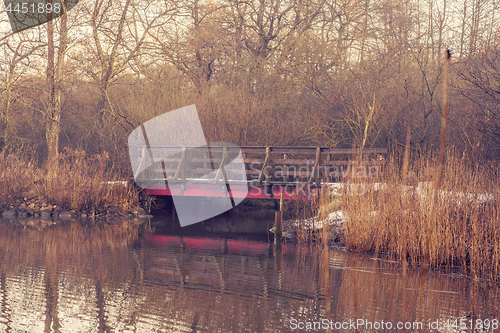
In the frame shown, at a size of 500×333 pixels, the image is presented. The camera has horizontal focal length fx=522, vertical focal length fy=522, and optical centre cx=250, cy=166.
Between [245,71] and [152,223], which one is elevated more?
[245,71]

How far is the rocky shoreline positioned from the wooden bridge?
4.32 ft

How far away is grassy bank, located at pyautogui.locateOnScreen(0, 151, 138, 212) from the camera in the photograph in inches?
561

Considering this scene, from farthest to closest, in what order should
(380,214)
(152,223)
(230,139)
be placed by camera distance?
(230,139), (152,223), (380,214)

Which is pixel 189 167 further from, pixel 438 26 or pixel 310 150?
pixel 438 26

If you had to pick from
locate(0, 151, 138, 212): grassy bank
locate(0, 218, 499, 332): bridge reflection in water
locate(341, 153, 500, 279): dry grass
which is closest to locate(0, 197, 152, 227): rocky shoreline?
locate(0, 151, 138, 212): grassy bank

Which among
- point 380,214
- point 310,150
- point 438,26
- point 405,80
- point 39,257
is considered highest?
point 438,26

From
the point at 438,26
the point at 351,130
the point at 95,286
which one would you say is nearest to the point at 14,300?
the point at 95,286

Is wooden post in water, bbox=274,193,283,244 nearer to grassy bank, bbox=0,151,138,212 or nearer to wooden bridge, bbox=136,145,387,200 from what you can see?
wooden bridge, bbox=136,145,387,200

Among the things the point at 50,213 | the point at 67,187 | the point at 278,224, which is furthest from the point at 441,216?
the point at 50,213

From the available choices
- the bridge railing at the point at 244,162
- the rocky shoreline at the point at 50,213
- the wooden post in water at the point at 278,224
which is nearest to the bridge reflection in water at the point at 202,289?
the wooden post in water at the point at 278,224

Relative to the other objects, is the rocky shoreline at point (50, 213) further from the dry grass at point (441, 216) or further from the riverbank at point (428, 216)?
the dry grass at point (441, 216)

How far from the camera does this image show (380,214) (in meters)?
9.17

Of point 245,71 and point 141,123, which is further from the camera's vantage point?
point 245,71

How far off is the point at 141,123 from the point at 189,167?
7.08 feet
